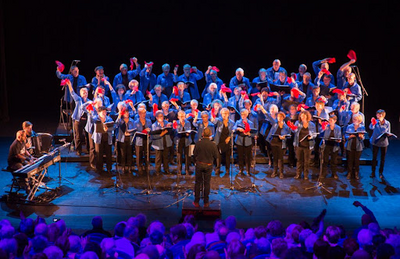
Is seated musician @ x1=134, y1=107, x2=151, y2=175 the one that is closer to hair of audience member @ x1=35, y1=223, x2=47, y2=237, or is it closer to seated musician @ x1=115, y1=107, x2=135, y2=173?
seated musician @ x1=115, y1=107, x2=135, y2=173

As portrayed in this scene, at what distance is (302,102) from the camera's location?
Answer: 33.9 ft

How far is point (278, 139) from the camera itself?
901 centimetres

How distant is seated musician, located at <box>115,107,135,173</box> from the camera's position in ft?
29.4

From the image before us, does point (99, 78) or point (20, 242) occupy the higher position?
point (99, 78)

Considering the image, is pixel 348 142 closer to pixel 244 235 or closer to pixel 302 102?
pixel 302 102

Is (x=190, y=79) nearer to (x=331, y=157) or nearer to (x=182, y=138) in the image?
(x=182, y=138)

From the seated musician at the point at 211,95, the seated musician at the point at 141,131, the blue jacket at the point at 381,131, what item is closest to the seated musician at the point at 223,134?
the seated musician at the point at 211,95

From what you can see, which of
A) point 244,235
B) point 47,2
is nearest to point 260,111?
point 244,235

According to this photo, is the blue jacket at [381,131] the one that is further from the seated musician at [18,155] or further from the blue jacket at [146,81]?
the seated musician at [18,155]

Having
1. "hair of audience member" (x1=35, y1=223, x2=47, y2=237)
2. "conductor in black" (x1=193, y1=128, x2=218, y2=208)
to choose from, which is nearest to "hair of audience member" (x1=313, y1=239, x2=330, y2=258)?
"hair of audience member" (x1=35, y1=223, x2=47, y2=237)

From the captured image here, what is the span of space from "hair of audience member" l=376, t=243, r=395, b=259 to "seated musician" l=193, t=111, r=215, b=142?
207 inches

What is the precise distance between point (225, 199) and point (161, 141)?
1.88 m

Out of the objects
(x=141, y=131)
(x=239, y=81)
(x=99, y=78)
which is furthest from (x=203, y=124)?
(x=99, y=78)

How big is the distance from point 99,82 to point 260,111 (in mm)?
3849
